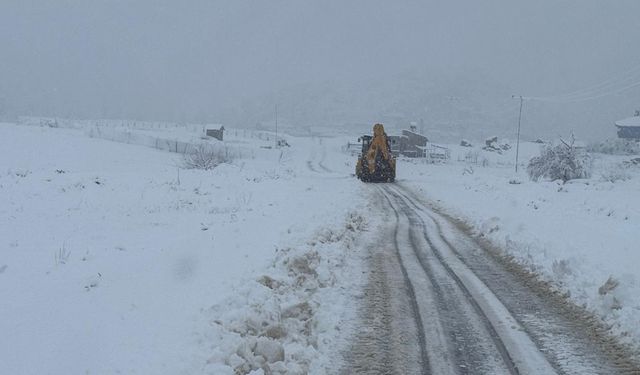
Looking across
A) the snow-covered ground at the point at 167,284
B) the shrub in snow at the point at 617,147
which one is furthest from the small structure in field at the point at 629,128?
the snow-covered ground at the point at 167,284

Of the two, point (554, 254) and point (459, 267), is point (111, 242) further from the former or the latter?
point (554, 254)

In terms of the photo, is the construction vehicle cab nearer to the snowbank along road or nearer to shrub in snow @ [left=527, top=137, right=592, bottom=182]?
shrub in snow @ [left=527, top=137, right=592, bottom=182]

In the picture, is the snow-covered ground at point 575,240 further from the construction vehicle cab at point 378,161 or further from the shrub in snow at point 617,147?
the shrub in snow at point 617,147

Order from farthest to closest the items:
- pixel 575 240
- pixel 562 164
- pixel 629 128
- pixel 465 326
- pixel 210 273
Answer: pixel 629 128, pixel 562 164, pixel 575 240, pixel 210 273, pixel 465 326

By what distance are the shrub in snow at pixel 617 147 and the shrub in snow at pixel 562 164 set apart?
54.8 m

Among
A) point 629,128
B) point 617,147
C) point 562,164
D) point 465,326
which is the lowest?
point 465,326

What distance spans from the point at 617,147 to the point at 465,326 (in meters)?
103

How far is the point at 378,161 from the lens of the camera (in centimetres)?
3566

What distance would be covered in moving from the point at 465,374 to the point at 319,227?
7208mm

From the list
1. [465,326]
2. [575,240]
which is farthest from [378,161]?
[465,326]

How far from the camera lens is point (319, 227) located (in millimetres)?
12188

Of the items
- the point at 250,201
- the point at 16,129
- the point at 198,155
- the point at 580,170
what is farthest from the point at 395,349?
the point at 16,129

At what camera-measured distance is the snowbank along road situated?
5.50m

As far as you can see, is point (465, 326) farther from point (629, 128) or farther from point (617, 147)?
point (629, 128)
